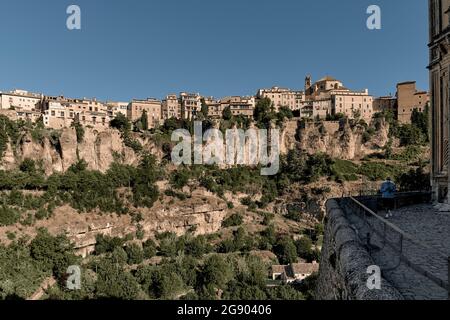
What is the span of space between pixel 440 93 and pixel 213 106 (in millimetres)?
71008

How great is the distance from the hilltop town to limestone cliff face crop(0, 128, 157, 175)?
450cm

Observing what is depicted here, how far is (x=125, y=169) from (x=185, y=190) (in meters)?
10.3

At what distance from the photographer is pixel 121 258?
40.5 meters

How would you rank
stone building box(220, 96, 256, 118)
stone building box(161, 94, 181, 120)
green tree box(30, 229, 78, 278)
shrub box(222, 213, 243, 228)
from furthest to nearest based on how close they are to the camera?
stone building box(161, 94, 181, 120)
stone building box(220, 96, 256, 118)
shrub box(222, 213, 243, 228)
green tree box(30, 229, 78, 278)

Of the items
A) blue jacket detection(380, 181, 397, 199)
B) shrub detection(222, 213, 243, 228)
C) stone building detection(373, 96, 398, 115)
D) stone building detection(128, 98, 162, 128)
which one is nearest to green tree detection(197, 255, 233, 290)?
shrub detection(222, 213, 243, 228)

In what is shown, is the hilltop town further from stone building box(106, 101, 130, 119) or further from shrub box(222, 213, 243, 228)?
shrub box(222, 213, 243, 228)

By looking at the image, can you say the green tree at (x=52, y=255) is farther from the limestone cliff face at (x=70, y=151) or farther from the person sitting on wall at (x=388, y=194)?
the person sitting on wall at (x=388, y=194)

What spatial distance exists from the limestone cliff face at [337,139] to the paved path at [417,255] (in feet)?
191

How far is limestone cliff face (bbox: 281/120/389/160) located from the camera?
214 feet

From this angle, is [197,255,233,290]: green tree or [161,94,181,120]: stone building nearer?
[197,255,233,290]: green tree

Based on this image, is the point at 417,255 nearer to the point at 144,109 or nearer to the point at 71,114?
the point at 71,114

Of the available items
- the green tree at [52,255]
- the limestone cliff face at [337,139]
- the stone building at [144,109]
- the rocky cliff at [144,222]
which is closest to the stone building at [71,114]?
the stone building at [144,109]

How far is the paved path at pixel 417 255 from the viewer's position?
157 inches
